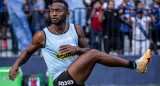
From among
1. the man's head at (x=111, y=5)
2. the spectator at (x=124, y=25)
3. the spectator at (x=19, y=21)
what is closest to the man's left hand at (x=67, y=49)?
the spectator at (x=19, y=21)

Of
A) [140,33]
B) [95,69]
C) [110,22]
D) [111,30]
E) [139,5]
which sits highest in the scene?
[139,5]

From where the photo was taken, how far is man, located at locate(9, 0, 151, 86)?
620 centimetres

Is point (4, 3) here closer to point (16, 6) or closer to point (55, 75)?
point (16, 6)

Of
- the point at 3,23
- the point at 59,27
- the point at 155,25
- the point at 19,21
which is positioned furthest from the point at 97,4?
the point at 59,27

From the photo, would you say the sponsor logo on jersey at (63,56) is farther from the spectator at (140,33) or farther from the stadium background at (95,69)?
the spectator at (140,33)

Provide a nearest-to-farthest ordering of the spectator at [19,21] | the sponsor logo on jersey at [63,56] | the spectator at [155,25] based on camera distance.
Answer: the sponsor logo on jersey at [63,56], the spectator at [19,21], the spectator at [155,25]

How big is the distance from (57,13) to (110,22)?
485cm

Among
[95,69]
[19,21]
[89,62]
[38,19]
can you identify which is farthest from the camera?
[95,69]

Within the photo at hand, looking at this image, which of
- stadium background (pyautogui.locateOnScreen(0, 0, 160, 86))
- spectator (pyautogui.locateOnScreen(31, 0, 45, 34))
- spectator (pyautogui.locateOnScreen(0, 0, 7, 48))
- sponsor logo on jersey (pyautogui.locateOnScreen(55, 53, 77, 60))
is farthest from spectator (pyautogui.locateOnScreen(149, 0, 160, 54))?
sponsor logo on jersey (pyautogui.locateOnScreen(55, 53, 77, 60))

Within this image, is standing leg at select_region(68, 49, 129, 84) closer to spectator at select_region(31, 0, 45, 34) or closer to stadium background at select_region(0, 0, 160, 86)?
stadium background at select_region(0, 0, 160, 86)

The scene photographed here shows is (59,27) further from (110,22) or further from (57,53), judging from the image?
(110,22)

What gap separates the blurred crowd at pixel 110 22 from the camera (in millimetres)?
10953

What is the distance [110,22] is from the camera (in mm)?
11227

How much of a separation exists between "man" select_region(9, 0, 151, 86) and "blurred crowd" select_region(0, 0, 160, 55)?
423cm
